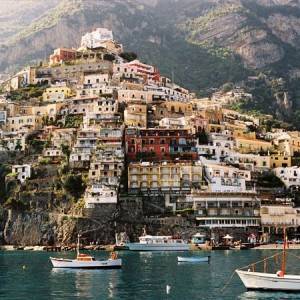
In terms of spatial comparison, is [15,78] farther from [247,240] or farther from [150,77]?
[247,240]

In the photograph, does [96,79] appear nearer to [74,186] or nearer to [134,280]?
Answer: [74,186]

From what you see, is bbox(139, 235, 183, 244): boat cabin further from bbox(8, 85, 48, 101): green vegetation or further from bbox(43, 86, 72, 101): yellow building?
bbox(8, 85, 48, 101): green vegetation

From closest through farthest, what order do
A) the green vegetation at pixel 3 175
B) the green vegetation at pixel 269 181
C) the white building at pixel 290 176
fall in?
1. the green vegetation at pixel 3 175
2. the green vegetation at pixel 269 181
3. the white building at pixel 290 176

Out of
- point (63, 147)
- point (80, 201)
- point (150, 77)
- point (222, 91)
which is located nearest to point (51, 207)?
point (80, 201)

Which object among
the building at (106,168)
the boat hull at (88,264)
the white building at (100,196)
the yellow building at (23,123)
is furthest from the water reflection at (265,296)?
the yellow building at (23,123)

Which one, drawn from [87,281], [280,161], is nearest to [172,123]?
[280,161]

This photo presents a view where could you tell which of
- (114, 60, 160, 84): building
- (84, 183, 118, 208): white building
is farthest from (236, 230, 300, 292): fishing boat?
(114, 60, 160, 84): building

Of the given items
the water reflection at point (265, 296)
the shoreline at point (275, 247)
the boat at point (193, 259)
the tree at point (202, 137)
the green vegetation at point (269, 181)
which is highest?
the tree at point (202, 137)

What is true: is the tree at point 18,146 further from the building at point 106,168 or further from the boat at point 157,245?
the boat at point 157,245
